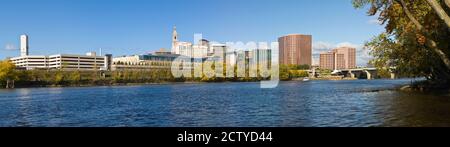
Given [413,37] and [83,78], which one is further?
[83,78]

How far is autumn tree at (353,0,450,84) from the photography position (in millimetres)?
32875

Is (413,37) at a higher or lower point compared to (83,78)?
higher

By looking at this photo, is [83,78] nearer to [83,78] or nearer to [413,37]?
[83,78]

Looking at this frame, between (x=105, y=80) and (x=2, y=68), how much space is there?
42916 millimetres

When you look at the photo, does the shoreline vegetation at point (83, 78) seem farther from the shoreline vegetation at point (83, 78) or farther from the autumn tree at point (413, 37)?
the autumn tree at point (413, 37)

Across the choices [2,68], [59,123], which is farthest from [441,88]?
[2,68]

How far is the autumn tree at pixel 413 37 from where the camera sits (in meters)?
32.9

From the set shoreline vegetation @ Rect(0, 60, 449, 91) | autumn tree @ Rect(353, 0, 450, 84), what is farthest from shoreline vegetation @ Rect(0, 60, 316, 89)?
autumn tree @ Rect(353, 0, 450, 84)

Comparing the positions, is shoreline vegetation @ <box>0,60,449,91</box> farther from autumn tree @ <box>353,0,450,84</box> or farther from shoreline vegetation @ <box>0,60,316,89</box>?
autumn tree @ <box>353,0,450,84</box>

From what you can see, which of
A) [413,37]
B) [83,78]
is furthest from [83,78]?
[413,37]

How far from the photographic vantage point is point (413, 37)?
3800cm

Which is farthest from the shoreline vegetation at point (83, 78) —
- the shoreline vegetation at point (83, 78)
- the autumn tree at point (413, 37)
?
the autumn tree at point (413, 37)
